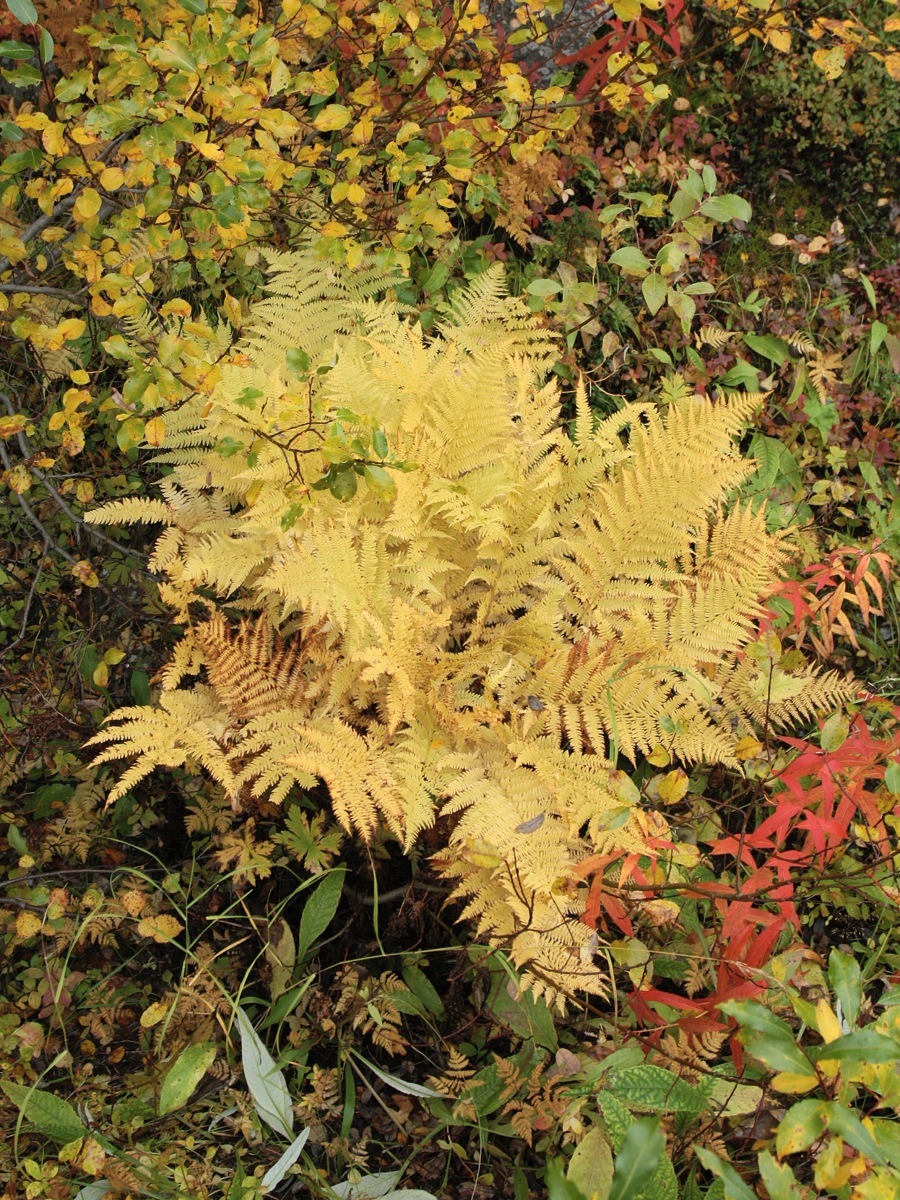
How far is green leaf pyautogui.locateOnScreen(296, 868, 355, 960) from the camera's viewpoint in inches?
91.0

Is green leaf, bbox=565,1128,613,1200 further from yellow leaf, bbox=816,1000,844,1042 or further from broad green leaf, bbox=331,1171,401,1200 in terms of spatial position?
yellow leaf, bbox=816,1000,844,1042

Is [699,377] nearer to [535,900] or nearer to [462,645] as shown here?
[462,645]

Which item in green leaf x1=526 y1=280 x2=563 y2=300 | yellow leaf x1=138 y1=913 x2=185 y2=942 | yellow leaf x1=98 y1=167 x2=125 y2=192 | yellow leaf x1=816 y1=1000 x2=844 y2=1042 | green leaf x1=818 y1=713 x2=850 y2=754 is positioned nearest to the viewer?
yellow leaf x1=816 y1=1000 x2=844 y2=1042

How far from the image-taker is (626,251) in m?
3.15

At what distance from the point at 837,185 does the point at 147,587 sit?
3378mm

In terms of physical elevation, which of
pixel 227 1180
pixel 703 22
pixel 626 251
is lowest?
pixel 227 1180

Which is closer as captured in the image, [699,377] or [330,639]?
[330,639]

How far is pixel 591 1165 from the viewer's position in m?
1.81

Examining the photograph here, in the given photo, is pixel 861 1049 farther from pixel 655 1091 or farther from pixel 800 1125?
pixel 655 1091

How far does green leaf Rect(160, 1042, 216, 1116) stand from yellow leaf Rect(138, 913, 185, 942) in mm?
322

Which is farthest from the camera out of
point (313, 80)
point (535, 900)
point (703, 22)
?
point (703, 22)

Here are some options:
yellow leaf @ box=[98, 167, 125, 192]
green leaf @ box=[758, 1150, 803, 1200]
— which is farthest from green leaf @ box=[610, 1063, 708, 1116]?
yellow leaf @ box=[98, 167, 125, 192]

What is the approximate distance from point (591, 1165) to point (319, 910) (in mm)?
899

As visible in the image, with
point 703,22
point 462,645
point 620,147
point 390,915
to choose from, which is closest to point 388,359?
point 462,645
